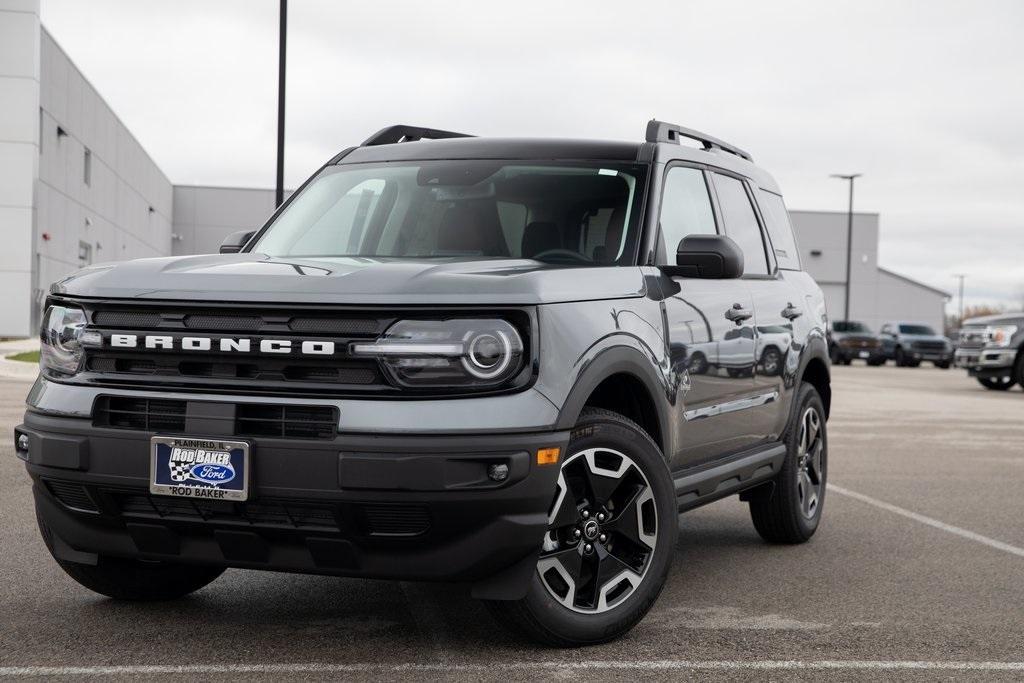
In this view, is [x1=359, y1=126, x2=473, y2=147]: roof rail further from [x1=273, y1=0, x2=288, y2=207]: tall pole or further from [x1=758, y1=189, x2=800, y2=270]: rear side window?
[x1=273, y1=0, x2=288, y2=207]: tall pole

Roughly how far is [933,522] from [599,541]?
4.07m

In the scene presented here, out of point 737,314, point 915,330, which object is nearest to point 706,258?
point 737,314

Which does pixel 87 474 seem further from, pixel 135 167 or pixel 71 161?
pixel 135 167

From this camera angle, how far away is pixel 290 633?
464 centimetres

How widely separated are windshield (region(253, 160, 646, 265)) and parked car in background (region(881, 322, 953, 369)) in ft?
135

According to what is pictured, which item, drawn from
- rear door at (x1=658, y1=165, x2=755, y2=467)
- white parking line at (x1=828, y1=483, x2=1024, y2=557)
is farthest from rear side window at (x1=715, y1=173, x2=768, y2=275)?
white parking line at (x1=828, y1=483, x2=1024, y2=557)

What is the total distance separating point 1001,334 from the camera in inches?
995

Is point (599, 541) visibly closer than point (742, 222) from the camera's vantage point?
Yes

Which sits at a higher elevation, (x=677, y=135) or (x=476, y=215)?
(x=677, y=135)

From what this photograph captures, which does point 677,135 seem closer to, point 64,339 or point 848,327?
point 64,339

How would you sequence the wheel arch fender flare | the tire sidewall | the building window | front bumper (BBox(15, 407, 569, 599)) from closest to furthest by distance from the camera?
front bumper (BBox(15, 407, 569, 599)), the wheel arch fender flare, the tire sidewall, the building window

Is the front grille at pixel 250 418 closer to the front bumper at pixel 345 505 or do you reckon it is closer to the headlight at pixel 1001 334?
the front bumper at pixel 345 505

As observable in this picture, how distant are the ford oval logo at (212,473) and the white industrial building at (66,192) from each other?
86.1 feet

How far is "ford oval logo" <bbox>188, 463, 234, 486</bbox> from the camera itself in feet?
13.1
